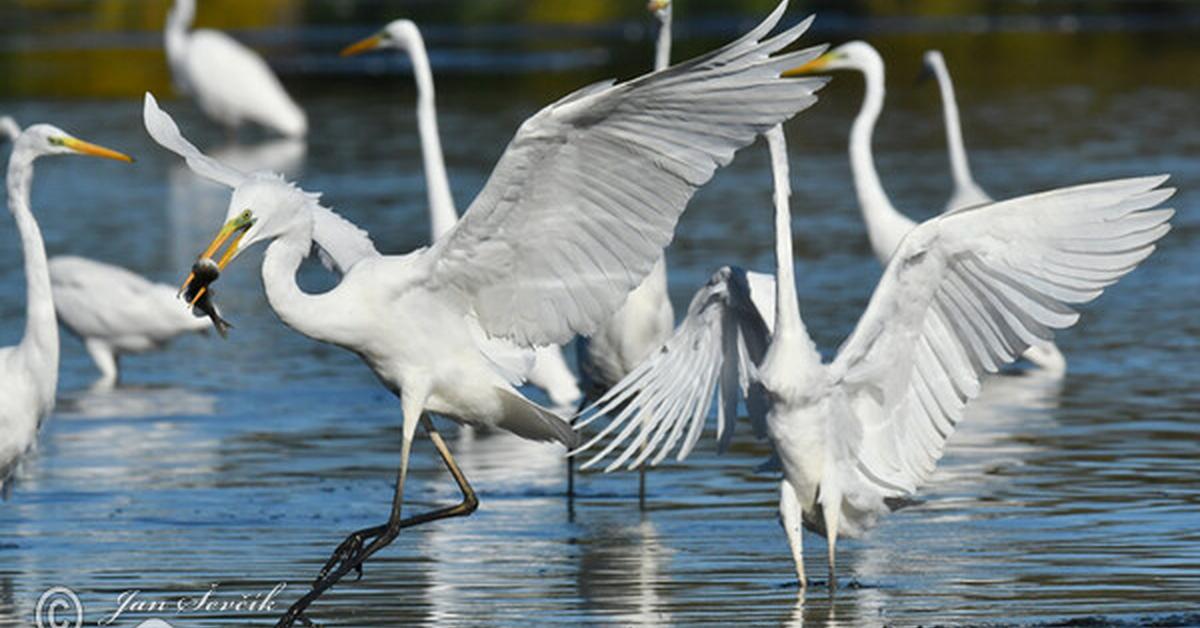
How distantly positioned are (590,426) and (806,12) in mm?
33356

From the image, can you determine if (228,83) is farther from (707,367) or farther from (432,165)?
(707,367)

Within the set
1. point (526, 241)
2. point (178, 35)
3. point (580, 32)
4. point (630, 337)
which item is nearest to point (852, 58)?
point (630, 337)

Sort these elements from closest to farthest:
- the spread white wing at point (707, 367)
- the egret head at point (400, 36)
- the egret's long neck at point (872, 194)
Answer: the spread white wing at point (707, 367) < the egret head at point (400, 36) < the egret's long neck at point (872, 194)

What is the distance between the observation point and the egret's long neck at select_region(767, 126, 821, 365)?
891 cm

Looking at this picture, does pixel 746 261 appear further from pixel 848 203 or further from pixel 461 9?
pixel 461 9

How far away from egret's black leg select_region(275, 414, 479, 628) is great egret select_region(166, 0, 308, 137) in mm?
21002

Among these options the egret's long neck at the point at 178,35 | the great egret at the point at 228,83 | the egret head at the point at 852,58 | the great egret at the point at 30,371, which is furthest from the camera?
the egret's long neck at the point at 178,35

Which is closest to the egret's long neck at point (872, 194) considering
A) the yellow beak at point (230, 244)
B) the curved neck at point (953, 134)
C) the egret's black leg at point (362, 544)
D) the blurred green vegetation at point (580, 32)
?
the curved neck at point (953, 134)

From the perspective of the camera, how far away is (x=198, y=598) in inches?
348

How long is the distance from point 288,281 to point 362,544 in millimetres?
1041

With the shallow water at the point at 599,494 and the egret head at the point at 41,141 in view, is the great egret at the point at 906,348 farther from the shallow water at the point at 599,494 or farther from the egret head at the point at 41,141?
the egret head at the point at 41,141

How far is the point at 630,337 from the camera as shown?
36.4 ft

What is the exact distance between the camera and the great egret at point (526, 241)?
7789 millimetres

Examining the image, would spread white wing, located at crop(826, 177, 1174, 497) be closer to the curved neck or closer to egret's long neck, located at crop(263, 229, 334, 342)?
egret's long neck, located at crop(263, 229, 334, 342)
